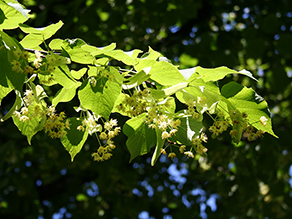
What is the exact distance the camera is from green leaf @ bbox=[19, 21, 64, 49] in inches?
38.7

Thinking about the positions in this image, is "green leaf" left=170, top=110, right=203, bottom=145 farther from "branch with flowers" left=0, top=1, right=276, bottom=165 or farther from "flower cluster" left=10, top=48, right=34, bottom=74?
"flower cluster" left=10, top=48, right=34, bottom=74

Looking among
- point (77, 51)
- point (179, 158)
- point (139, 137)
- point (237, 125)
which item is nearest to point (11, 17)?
point (77, 51)

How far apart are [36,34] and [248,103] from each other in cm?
67

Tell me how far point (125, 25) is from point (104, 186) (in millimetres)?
1939

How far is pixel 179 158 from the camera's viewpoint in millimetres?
3652

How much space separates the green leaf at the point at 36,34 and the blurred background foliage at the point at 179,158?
2.41m

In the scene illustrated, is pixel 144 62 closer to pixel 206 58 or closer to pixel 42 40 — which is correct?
pixel 42 40

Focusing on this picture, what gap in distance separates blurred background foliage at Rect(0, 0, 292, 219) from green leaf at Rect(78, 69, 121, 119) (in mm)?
2511

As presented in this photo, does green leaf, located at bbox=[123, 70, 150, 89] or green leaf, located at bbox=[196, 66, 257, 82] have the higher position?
green leaf, located at bbox=[123, 70, 150, 89]

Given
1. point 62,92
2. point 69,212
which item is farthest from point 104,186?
point 62,92

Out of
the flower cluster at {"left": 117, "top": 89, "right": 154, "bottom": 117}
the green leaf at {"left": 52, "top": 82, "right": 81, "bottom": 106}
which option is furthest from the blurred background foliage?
the flower cluster at {"left": 117, "top": 89, "right": 154, "bottom": 117}

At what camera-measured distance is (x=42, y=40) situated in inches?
40.9

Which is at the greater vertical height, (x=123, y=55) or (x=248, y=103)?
(x=123, y=55)

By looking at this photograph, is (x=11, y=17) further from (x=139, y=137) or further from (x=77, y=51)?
(x=139, y=137)
